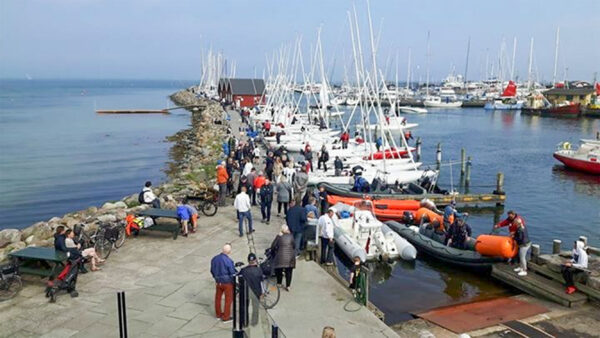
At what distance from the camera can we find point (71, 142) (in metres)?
54.0

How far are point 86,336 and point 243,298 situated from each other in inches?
114

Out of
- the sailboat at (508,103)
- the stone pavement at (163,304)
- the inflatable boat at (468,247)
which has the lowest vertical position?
the inflatable boat at (468,247)

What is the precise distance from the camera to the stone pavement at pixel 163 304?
861 cm

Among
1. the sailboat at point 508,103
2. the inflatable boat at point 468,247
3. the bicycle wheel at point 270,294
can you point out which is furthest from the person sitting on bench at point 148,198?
the sailboat at point 508,103

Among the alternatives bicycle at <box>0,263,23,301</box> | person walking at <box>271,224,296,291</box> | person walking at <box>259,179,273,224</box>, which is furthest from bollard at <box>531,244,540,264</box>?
bicycle at <box>0,263,23,301</box>

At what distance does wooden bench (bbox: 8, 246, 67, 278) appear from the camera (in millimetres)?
10227

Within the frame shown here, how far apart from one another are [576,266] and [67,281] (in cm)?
1188

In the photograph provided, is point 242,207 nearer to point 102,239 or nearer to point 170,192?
point 102,239

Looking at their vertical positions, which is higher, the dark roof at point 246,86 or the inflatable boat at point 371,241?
the dark roof at point 246,86

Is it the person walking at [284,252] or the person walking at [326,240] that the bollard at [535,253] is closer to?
the person walking at [326,240]

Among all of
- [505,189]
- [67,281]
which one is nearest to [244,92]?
[505,189]

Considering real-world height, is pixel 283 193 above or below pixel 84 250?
above

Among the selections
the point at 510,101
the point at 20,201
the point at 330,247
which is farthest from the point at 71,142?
the point at 510,101

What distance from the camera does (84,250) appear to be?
36.4 feet
